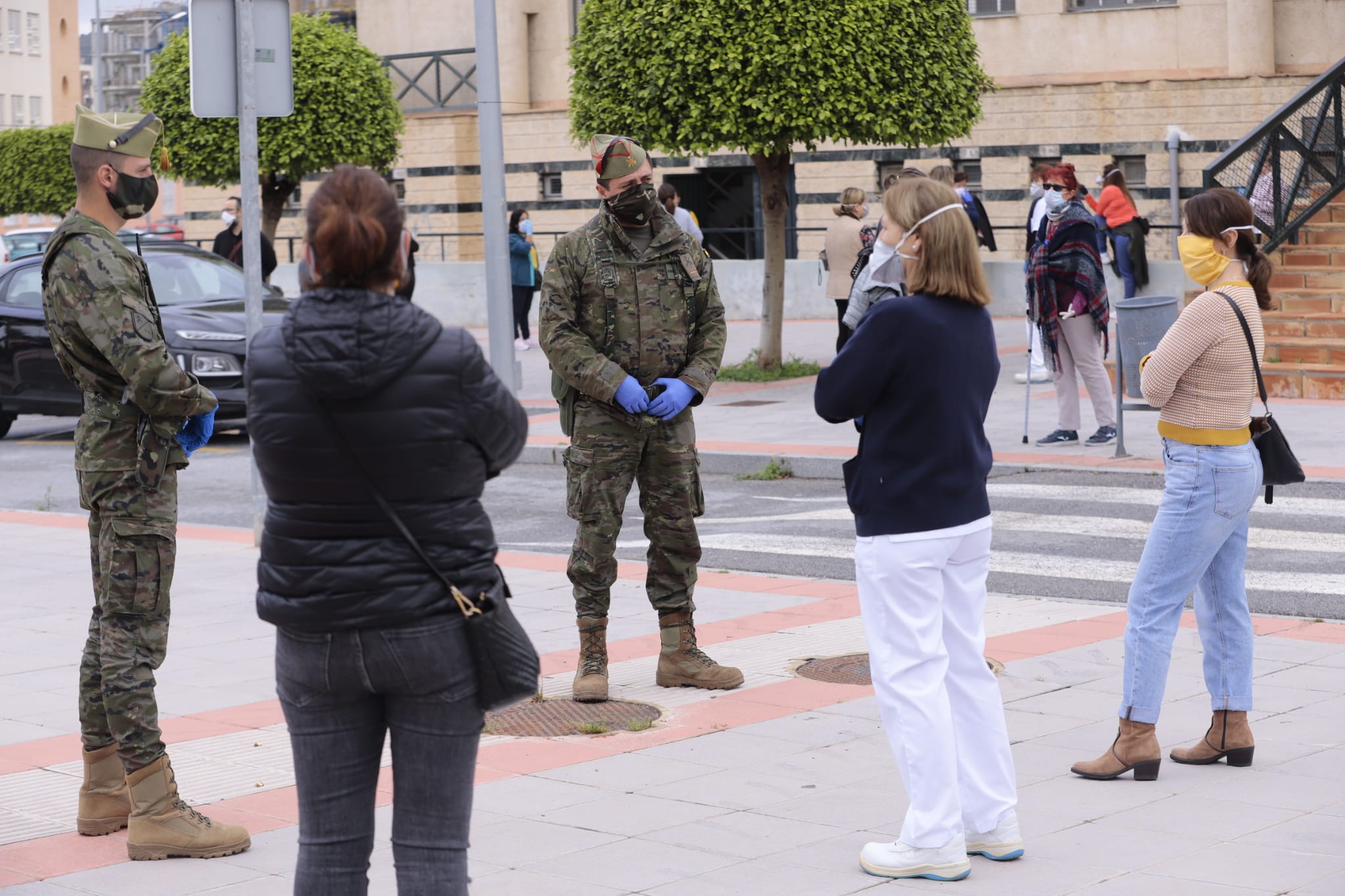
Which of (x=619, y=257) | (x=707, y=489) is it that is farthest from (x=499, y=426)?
(x=707, y=489)

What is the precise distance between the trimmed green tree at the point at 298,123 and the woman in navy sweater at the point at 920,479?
23277 millimetres

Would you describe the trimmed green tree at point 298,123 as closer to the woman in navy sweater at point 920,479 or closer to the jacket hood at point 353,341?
the woman in navy sweater at point 920,479

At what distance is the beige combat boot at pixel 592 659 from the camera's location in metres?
6.91

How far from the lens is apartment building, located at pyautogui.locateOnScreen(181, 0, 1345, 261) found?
26391mm

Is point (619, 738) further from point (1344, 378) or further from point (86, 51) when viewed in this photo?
point (86, 51)

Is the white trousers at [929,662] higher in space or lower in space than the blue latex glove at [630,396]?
lower

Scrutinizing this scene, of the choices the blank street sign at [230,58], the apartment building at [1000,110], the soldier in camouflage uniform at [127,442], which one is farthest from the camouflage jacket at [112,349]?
the apartment building at [1000,110]

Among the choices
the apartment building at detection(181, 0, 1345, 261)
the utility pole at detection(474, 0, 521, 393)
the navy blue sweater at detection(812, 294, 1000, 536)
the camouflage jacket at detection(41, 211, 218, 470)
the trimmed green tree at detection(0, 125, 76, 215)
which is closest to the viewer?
the navy blue sweater at detection(812, 294, 1000, 536)

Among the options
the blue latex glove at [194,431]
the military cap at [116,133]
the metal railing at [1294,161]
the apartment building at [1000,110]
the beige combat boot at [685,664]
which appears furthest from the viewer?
the apartment building at [1000,110]

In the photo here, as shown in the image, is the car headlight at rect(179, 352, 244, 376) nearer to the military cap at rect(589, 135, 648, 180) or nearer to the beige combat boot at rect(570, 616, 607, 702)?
the beige combat boot at rect(570, 616, 607, 702)

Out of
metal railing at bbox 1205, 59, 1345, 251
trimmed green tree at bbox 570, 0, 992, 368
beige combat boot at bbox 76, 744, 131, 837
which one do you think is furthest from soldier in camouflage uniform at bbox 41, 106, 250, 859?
metal railing at bbox 1205, 59, 1345, 251

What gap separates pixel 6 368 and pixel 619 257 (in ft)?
39.4

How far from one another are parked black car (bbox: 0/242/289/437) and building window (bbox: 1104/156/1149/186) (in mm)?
14863

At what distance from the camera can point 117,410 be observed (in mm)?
5211
